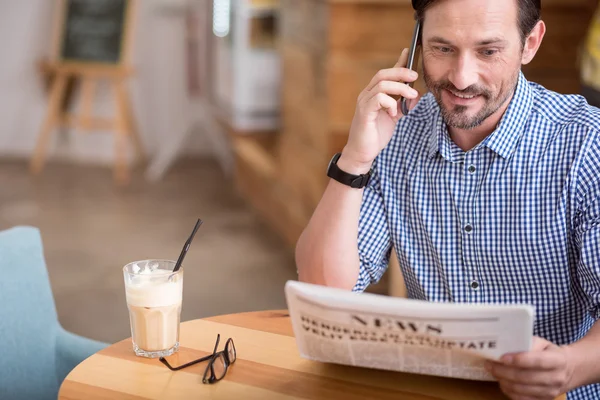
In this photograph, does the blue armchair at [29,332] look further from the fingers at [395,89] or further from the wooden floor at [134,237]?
the wooden floor at [134,237]

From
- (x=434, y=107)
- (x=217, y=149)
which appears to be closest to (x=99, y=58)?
(x=217, y=149)

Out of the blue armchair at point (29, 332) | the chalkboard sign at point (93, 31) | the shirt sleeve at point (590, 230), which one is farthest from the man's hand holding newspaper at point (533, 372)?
the chalkboard sign at point (93, 31)

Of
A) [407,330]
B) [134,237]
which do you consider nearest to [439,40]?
[407,330]

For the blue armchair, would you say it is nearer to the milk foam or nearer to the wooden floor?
the milk foam

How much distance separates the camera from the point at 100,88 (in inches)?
226

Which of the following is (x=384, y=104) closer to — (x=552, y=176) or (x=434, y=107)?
(x=434, y=107)

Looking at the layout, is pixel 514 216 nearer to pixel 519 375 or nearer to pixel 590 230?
pixel 590 230

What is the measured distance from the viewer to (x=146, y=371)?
3.76 feet

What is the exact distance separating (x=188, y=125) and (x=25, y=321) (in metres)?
3.96

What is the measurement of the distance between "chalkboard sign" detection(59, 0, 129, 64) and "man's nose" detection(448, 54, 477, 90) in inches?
166

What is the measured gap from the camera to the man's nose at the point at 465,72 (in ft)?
4.25

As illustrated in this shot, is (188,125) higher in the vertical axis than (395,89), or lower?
lower

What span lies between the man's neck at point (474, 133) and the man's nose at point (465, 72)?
0.10m

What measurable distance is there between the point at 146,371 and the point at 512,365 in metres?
0.49
